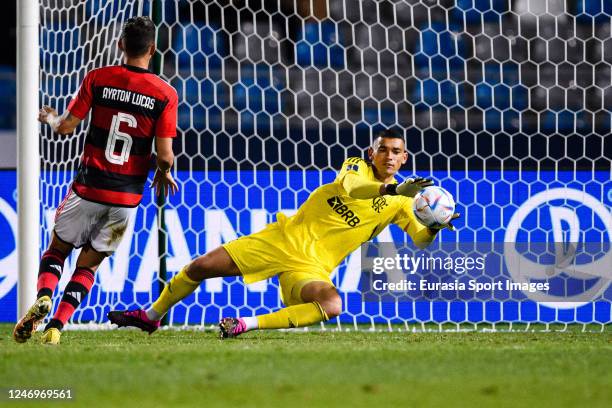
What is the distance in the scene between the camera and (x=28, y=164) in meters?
6.07

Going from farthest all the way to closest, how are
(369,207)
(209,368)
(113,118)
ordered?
(369,207), (113,118), (209,368)

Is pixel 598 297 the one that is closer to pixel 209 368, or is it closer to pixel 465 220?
pixel 465 220

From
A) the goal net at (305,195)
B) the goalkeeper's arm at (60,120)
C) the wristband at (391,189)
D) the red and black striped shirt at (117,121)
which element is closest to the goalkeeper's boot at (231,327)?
the red and black striped shirt at (117,121)

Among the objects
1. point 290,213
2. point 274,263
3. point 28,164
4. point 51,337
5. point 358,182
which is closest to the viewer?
point 51,337


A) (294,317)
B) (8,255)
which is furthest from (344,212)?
(8,255)

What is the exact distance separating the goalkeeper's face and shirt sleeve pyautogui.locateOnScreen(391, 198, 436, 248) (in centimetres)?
26

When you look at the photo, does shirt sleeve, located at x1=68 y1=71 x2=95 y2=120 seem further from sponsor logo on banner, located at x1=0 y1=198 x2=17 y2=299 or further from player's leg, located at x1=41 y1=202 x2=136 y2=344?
sponsor logo on banner, located at x1=0 y1=198 x2=17 y2=299

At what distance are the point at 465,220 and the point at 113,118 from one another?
2.74 metres

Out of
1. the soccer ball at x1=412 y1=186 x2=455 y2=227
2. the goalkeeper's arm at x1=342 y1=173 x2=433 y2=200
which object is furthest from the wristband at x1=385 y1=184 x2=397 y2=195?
the soccer ball at x1=412 y1=186 x2=455 y2=227

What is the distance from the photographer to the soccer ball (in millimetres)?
5066

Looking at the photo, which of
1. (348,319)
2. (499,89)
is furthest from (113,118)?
(499,89)

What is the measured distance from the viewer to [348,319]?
6887 mm

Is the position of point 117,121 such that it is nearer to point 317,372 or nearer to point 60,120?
point 60,120

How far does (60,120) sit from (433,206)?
1833 mm
